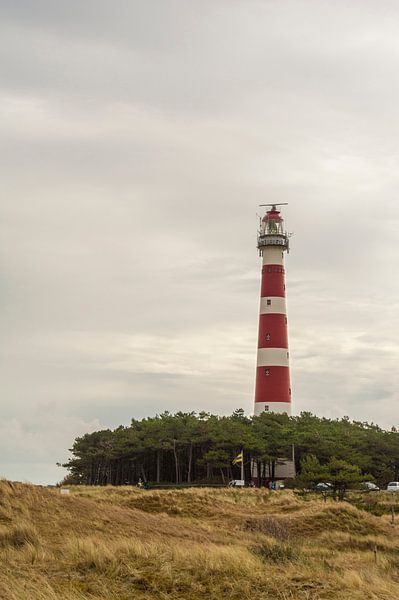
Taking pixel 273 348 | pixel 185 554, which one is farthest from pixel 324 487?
pixel 185 554

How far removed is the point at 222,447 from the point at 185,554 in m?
62.8

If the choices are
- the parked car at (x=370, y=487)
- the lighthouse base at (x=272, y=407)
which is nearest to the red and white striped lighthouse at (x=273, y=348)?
the lighthouse base at (x=272, y=407)

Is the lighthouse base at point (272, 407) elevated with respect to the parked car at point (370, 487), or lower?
elevated

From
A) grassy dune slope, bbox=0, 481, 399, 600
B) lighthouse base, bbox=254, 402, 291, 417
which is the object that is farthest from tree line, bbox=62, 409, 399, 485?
grassy dune slope, bbox=0, 481, 399, 600

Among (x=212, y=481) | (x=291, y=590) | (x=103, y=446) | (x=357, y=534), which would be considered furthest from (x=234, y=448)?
(x=291, y=590)

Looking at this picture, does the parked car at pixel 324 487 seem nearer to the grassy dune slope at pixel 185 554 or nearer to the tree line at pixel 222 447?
the tree line at pixel 222 447

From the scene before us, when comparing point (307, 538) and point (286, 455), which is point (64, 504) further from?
point (286, 455)

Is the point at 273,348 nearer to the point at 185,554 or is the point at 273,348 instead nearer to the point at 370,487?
the point at 370,487

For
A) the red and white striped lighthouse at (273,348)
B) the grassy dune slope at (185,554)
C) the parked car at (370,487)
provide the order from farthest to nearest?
1. the red and white striped lighthouse at (273,348)
2. the parked car at (370,487)
3. the grassy dune slope at (185,554)

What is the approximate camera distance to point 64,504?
1134 inches

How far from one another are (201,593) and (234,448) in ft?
213

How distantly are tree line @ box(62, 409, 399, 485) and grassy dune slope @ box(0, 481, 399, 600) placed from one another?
40794 mm

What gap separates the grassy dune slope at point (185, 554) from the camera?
51.8ft

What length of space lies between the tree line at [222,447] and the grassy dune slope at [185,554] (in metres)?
40.8
